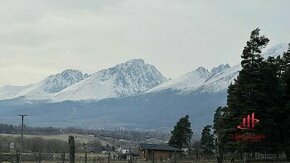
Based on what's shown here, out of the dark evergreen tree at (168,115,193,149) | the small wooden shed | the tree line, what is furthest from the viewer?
the dark evergreen tree at (168,115,193,149)

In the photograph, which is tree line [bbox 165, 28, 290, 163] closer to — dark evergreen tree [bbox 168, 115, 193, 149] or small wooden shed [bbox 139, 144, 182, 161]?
small wooden shed [bbox 139, 144, 182, 161]

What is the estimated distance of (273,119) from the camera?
2114 inches

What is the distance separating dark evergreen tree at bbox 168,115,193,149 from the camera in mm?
98438

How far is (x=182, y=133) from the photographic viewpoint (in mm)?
99938

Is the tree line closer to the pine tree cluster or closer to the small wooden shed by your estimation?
the pine tree cluster

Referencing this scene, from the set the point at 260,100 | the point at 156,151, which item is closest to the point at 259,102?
the point at 260,100

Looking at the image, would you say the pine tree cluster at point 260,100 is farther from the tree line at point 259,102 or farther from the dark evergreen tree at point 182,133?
the dark evergreen tree at point 182,133

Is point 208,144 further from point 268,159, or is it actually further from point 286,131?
point 268,159

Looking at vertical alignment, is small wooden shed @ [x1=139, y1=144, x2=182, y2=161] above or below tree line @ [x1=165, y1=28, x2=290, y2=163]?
below

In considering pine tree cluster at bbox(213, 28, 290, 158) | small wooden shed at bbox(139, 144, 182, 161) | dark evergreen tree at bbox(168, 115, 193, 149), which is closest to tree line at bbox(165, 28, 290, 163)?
pine tree cluster at bbox(213, 28, 290, 158)

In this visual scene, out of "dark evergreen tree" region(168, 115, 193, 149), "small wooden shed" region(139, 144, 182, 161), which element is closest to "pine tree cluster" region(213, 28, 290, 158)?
"small wooden shed" region(139, 144, 182, 161)

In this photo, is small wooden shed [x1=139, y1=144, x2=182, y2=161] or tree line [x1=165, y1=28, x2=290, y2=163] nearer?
tree line [x1=165, y1=28, x2=290, y2=163]

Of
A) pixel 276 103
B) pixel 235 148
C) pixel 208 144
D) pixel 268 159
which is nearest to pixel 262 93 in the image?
pixel 276 103

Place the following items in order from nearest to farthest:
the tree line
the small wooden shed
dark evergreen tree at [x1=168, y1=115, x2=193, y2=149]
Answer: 1. the tree line
2. the small wooden shed
3. dark evergreen tree at [x1=168, y1=115, x2=193, y2=149]
